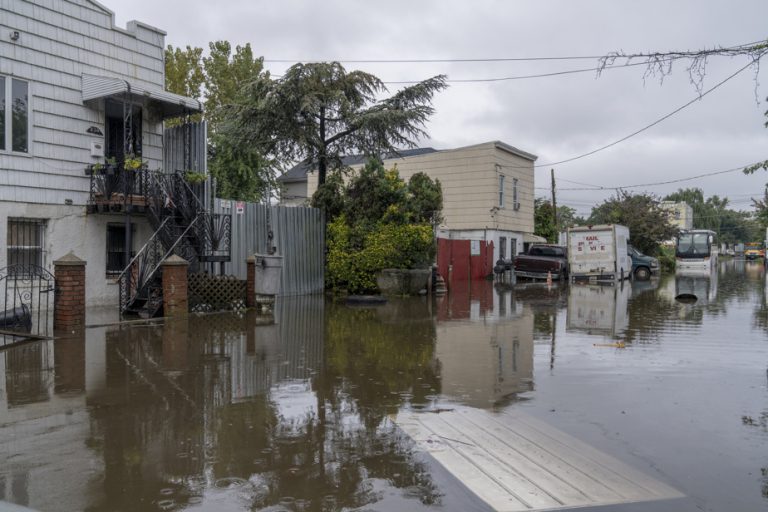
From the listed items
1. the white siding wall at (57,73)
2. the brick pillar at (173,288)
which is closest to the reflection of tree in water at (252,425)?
the brick pillar at (173,288)

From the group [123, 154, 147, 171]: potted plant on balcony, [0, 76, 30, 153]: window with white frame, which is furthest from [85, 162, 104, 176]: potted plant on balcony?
[0, 76, 30, 153]: window with white frame

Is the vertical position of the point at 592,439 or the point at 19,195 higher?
the point at 19,195

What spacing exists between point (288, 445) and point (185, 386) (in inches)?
97.2

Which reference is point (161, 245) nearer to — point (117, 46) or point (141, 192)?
point (141, 192)

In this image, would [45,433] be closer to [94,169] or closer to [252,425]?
[252,425]

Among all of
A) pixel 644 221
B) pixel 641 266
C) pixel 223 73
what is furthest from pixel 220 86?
pixel 644 221

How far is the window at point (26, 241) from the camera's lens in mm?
13086

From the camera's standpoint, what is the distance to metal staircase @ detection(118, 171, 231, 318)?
13133 mm

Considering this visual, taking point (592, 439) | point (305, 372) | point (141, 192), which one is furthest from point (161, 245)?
point (592, 439)

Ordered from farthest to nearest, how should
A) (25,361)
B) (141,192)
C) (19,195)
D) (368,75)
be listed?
1. (368,75)
2. (141,192)
3. (19,195)
4. (25,361)

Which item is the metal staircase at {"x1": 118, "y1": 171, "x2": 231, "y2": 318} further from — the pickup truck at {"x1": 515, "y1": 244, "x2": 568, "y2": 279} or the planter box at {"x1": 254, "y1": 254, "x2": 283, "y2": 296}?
the pickup truck at {"x1": 515, "y1": 244, "x2": 568, "y2": 279}

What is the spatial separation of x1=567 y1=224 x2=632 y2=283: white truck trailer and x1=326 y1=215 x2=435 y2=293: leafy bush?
11.6 m

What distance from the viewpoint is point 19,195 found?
42.4ft

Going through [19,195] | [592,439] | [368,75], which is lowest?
[592,439]
